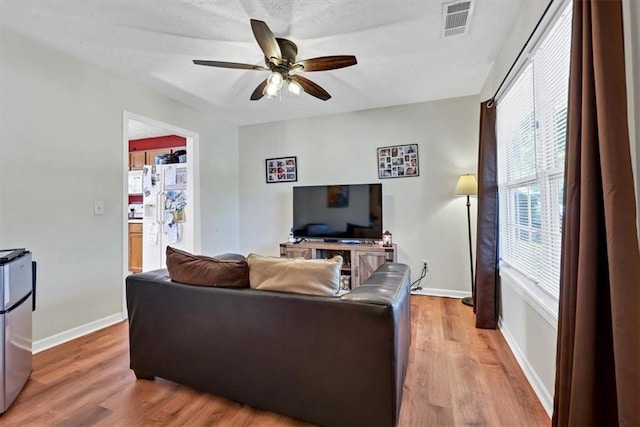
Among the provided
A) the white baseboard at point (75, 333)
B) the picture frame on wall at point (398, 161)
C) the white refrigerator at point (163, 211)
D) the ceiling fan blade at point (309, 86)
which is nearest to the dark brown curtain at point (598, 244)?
the ceiling fan blade at point (309, 86)

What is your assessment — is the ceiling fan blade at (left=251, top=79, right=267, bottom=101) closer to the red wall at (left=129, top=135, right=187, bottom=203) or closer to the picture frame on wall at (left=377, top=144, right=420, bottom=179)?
the picture frame on wall at (left=377, top=144, right=420, bottom=179)

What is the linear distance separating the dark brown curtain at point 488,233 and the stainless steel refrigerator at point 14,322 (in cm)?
336

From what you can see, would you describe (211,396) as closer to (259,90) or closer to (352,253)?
(352,253)

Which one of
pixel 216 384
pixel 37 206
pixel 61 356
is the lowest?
pixel 61 356

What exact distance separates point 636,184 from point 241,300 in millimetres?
1627

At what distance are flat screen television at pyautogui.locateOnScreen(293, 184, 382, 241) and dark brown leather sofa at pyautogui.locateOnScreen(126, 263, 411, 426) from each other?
1.99 metres

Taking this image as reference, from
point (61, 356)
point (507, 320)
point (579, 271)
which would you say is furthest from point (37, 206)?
point (507, 320)

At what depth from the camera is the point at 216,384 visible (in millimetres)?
1681

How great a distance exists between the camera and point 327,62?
223 cm

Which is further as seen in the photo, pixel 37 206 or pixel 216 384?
pixel 37 206

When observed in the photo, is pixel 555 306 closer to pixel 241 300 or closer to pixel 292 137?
pixel 241 300

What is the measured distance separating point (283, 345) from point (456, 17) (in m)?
2.41

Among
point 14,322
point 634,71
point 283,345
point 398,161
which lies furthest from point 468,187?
point 14,322

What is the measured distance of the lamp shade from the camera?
335 cm
